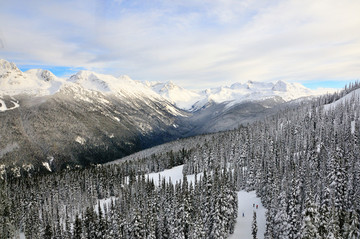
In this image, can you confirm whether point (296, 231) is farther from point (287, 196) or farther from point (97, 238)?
point (97, 238)

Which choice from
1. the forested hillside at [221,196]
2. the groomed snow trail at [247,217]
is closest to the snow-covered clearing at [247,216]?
the groomed snow trail at [247,217]

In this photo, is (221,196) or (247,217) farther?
(247,217)

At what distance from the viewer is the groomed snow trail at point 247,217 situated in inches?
2891

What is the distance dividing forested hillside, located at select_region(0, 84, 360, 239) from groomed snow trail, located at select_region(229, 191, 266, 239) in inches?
123

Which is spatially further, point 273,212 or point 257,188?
point 257,188

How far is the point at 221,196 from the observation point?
6034cm

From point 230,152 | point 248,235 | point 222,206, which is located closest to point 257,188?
point 248,235

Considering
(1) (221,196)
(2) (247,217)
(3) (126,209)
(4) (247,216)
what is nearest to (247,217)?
(2) (247,217)

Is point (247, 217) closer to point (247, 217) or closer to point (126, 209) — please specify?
point (247, 217)

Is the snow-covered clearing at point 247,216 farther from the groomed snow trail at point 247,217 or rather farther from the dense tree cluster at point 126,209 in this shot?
the dense tree cluster at point 126,209

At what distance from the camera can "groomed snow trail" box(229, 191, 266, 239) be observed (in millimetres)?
73438

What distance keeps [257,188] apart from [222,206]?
46652 millimetres

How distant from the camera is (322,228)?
142 ft

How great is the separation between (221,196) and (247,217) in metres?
33.0
